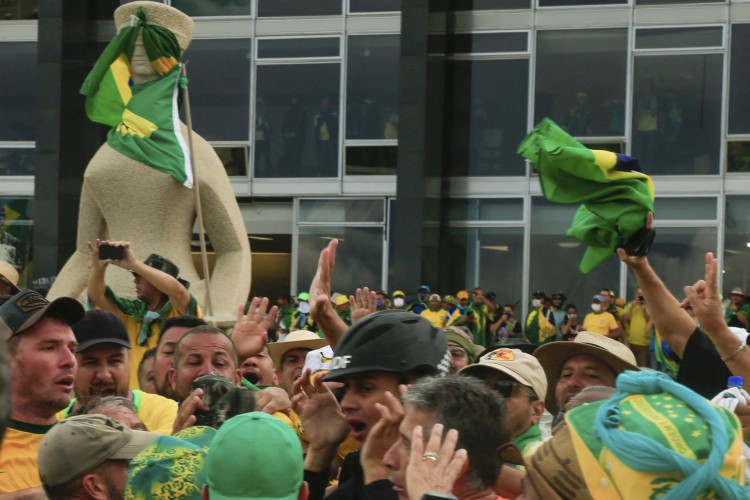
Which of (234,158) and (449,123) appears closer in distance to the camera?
(449,123)

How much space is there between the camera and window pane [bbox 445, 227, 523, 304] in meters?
24.3

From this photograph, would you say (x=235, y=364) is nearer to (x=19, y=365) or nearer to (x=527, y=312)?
(x=19, y=365)

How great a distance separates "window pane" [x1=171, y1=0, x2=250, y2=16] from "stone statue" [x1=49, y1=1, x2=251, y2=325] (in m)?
15.0

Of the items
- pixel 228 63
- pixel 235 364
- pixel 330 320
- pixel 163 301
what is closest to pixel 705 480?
pixel 330 320

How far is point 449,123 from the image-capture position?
24734 millimetres

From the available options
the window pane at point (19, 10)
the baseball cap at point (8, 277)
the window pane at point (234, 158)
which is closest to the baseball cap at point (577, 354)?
the baseball cap at point (8, 277)

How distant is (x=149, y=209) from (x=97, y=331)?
4606mm

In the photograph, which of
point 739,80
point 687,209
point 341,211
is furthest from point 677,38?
point 341,211

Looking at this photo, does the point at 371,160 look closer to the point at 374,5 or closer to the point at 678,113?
the point at 374,5

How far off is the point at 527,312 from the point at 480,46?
17.1ft

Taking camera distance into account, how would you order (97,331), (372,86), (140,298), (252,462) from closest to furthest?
(252,462) → (97,331) → (140,298) → (372,86)

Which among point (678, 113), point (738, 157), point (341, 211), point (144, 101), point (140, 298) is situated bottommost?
point (140, 298)

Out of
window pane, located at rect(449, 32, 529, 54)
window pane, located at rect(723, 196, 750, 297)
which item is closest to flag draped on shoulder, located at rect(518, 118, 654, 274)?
window pane, located at rect(723, 196, 750, 297)

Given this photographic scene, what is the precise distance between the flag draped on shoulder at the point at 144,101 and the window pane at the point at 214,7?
15.3m
